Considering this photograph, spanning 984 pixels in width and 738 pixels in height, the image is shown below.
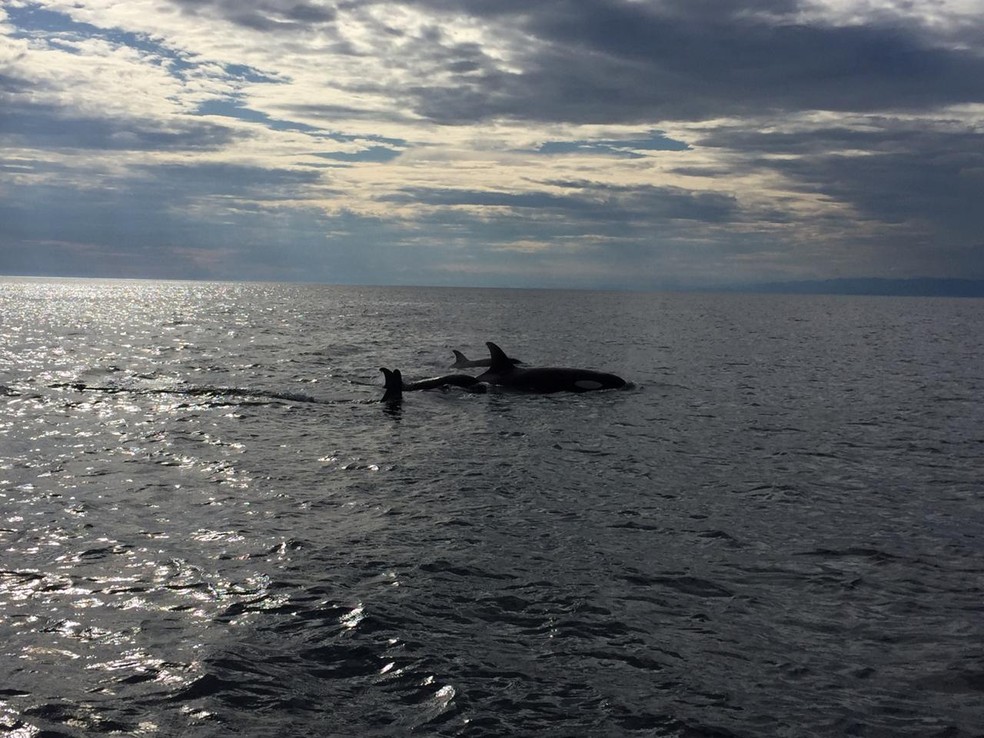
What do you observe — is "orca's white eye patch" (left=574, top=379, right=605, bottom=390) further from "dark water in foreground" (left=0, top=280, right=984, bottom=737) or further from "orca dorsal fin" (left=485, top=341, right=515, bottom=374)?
"dark water in foreground" (left=0, top=280, right=984, bottom=737)

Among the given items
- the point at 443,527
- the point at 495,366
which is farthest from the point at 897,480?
the point at 495,366

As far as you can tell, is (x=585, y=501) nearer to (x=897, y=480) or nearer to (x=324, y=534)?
(x=324, y=534)

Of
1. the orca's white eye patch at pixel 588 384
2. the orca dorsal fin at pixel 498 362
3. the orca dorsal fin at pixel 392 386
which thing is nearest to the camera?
the orca dorsal fin at pixel 392 386

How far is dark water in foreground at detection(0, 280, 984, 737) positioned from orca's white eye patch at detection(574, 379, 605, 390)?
4.67 m

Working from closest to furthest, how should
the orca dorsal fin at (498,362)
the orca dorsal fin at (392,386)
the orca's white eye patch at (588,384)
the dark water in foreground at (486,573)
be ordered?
the dark water in foreground at (486,573)
the orca dorsal fin at (392,386)
the orca's white eye patch at (588,384)
the orca dorsal fin at (498,362)

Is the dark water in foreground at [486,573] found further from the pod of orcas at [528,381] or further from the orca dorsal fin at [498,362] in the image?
the orca dorsal fin at [498,362]

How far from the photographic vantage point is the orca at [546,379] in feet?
95.3

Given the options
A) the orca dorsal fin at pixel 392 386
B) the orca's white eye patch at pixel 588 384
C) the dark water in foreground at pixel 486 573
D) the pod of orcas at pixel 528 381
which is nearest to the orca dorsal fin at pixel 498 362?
the pod of orcas at pixel 528 381

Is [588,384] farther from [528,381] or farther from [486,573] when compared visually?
[486,573]

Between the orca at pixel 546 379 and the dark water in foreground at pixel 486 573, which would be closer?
the dark water in foreground at pixel 486 573

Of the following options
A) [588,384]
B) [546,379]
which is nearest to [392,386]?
[546,379]

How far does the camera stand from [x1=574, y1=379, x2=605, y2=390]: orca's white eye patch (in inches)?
1142

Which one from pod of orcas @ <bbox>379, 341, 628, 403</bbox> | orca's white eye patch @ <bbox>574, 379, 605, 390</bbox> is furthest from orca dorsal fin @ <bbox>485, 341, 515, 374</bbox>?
orca's white eye patch @ <bbox>574, 379, 605, 390</bbox>

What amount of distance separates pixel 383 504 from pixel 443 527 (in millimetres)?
A: 1741
